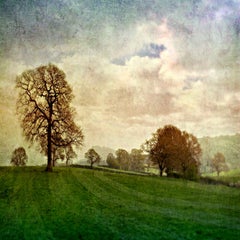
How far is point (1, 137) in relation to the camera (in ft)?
19.9

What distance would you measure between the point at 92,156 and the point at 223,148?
182 centimetres

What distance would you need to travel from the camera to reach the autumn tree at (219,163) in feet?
19.8

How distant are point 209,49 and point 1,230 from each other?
12.2 feet

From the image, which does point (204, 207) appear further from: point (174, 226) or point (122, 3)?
point (122, 3)

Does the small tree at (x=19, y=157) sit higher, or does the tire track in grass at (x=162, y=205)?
the small tree at (x=19, y=157)

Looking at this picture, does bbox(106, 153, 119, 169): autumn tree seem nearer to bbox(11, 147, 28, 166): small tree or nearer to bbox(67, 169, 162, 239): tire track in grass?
bbox(67, 169, 162, 239): tire track in grass

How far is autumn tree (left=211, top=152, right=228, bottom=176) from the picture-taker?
6.04 metres

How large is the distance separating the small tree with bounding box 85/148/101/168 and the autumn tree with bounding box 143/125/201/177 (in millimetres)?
701

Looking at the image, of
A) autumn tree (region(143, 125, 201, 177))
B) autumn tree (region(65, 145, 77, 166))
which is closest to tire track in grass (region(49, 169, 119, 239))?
autumn tree (region(65, 145, 77, 166))

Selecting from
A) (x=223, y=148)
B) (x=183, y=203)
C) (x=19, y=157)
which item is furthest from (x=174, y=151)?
(x=19, y=157)

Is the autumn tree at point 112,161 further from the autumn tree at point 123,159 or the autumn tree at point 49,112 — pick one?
the autumn tree at point 49,112

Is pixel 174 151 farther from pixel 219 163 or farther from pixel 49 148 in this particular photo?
pixel 49 148

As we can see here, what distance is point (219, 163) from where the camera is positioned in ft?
19.9

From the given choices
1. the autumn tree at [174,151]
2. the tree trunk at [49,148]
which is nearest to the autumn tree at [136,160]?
the autumn tree at [174,151]
